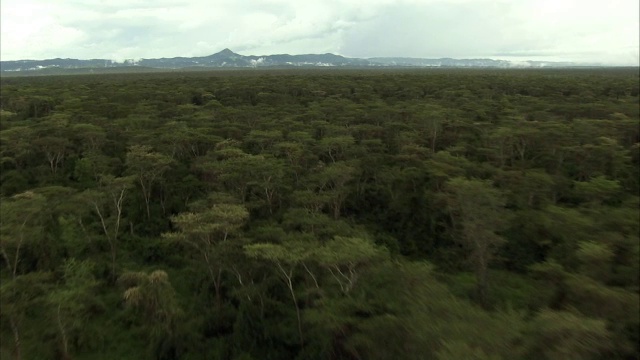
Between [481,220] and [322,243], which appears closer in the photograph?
[322,243]

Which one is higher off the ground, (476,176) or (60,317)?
(476,176)

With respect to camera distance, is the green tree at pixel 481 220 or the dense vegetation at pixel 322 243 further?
the green tree at pixel 481 220

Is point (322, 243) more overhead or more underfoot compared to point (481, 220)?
more underfoot

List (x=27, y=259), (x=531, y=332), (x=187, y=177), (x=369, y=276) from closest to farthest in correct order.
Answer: (x=531, y=332)
(x=369, y=276)
(x=27, y=259)
(x=187, y=177)

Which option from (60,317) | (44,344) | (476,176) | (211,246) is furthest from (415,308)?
(476,176)

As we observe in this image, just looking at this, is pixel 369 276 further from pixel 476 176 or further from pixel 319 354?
pixel 476 176

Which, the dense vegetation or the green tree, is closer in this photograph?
the dense vegetation

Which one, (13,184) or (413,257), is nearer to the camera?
(413,257)

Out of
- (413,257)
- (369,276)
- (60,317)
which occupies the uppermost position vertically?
(369,276)
